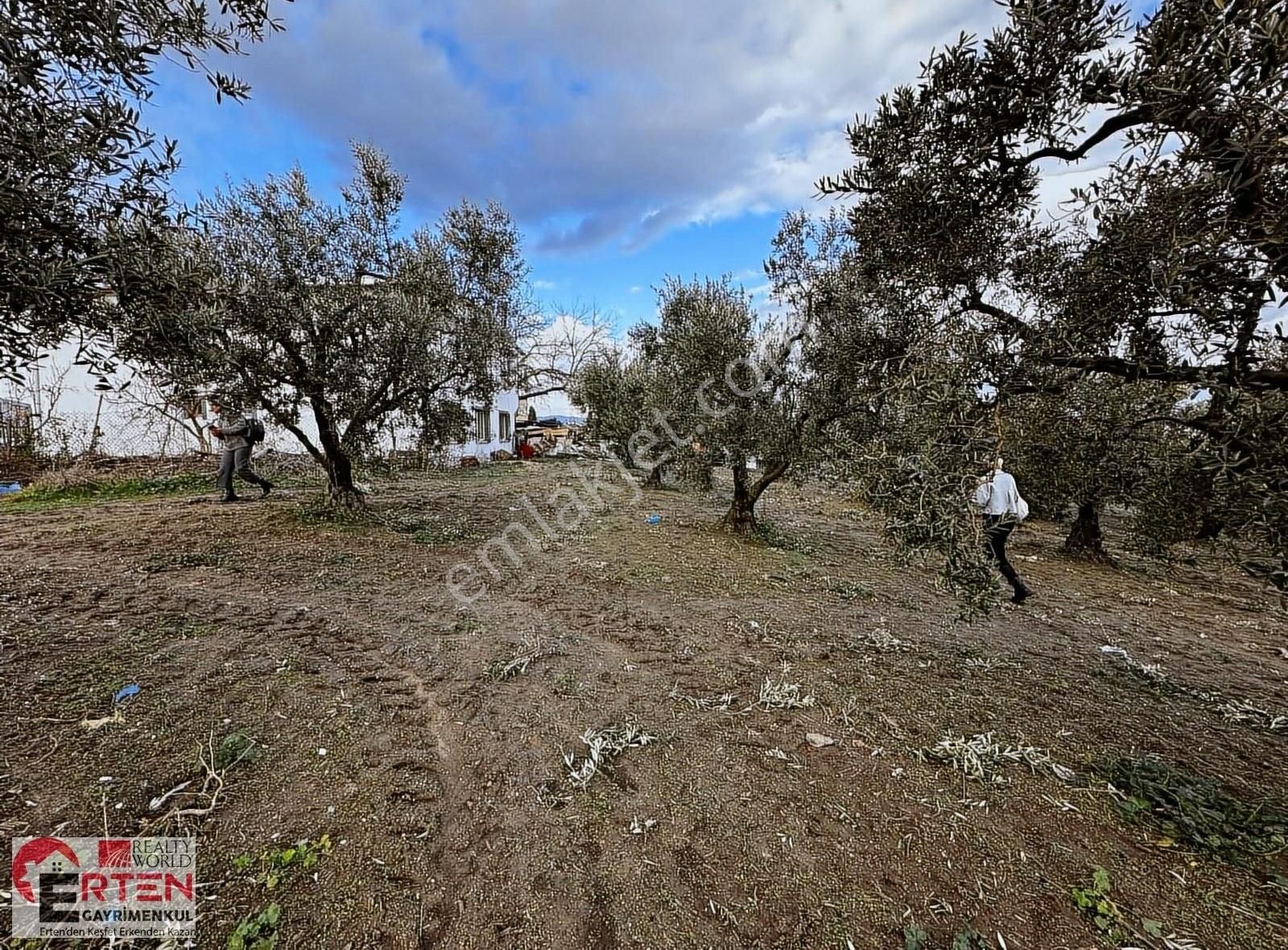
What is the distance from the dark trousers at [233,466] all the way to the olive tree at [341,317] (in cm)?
316

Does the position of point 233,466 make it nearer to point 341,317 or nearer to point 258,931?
point 341,317

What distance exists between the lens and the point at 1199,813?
2688 millimetres

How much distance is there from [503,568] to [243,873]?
4.99 metres

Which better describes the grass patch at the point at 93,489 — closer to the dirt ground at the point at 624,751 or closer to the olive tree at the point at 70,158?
the dirt ground at the point at 624,751

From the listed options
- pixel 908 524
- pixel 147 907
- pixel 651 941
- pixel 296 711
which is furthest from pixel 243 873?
pixel 908 524

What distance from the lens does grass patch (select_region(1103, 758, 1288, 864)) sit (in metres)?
2.48

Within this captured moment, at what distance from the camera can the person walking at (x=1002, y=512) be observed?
2951 millimetres

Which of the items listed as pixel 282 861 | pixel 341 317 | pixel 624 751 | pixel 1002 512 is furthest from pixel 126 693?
pixel 1002 512

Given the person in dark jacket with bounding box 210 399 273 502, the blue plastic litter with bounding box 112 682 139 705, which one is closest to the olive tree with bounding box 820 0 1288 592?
the blue plastic litter with bounding box 112 682 139 705

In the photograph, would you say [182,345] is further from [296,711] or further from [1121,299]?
[1121,299]

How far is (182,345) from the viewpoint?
10.4 feet

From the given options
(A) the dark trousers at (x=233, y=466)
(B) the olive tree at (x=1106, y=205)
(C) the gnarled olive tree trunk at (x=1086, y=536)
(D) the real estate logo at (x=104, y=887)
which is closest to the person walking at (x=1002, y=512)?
(B) the olive tree at (x=1106, y=205)

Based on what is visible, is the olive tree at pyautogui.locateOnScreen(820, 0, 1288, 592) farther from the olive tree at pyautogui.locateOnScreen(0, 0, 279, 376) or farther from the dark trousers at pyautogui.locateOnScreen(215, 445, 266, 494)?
the dark trousers at pyautogui.locateOnScreen(215, 445, 266, 494)

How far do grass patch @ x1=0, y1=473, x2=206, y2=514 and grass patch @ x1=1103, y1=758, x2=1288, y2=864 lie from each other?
14501 mm
